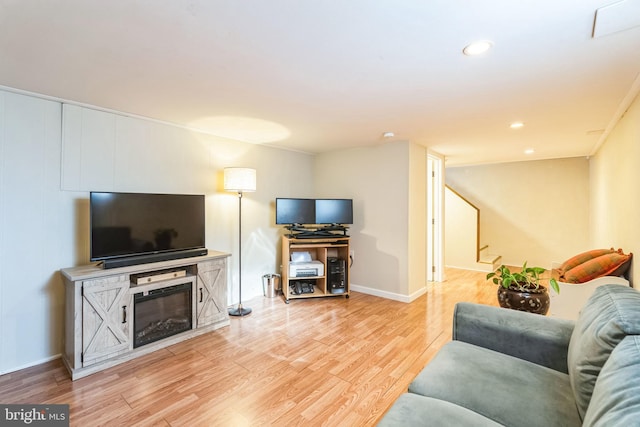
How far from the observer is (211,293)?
2.92 m

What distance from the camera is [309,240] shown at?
389 cm

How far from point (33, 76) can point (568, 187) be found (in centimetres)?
746

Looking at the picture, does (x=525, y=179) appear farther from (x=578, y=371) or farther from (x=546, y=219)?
(x=578, y=371)

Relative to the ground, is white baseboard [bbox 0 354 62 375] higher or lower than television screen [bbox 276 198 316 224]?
lower

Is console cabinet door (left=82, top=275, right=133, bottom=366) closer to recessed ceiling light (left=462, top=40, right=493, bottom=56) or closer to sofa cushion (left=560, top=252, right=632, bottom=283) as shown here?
recessed ceiling light (left=462, top=40, right=493, bottom=56)

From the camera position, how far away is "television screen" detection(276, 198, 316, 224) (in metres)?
3.93

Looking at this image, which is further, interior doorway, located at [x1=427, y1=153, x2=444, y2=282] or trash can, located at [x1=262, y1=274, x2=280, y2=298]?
interior doorway, located at [x1=427, y1=153, x2=444, y2=282]

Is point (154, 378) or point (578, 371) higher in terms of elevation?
point (578, 371)

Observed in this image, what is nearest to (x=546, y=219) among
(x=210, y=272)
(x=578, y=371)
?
(x=578, y=371)

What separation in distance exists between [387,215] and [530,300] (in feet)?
6.82

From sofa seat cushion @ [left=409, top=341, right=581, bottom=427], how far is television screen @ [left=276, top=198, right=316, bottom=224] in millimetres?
2759

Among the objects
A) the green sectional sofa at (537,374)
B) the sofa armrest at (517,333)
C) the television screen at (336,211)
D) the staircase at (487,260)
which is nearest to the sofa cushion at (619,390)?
the green sectional sofa at (537,374)

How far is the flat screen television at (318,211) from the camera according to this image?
4008 millimetres

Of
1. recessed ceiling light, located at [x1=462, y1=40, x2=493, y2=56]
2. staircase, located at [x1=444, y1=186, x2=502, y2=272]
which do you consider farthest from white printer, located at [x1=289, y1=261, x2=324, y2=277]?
staircase, located at [x1=444, y1=186, x2=502, y2=272]
